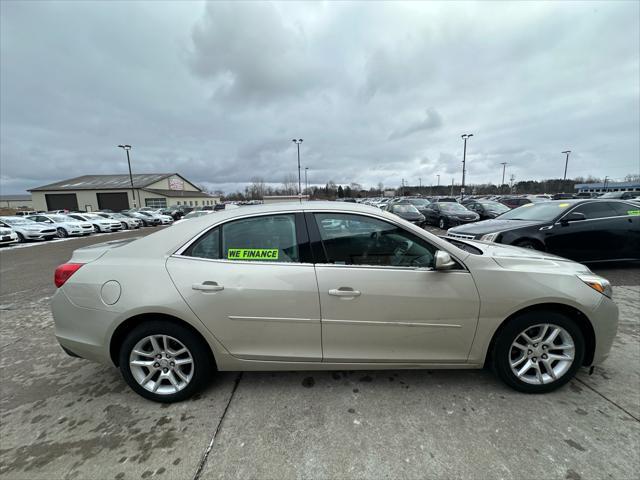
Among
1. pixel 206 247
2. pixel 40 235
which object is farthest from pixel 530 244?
pixel 40 235

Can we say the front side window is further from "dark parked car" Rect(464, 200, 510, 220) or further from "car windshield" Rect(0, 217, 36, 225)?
"car windshield" Rect(0, 217, 36, 225)

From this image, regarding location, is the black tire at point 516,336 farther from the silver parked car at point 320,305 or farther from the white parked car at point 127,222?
the white parked car at point 127,222

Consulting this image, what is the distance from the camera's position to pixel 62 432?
2078mm

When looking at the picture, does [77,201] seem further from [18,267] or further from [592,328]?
[592,328]

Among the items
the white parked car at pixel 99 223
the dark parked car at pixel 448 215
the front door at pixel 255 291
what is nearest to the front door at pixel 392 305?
the front door at pixel 255 291

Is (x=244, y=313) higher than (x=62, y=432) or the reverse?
higher

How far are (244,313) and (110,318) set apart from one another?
1.08 meters

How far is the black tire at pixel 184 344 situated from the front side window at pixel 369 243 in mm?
1290

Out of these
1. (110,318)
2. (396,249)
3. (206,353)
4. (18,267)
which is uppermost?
(396,249)

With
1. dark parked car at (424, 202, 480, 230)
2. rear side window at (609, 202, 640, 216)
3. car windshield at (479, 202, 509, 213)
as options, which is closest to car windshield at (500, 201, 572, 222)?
rear side window at (609, 202, 640, 216)

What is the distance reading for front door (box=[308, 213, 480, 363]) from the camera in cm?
220

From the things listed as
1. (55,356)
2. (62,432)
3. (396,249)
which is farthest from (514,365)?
(55,356)

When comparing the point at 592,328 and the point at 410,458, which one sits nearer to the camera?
the point at 410,458

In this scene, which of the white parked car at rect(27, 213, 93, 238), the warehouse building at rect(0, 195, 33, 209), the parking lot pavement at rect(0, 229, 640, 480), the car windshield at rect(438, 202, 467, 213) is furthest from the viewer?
the warehouse building at rect(0, 195, 33, 209)
